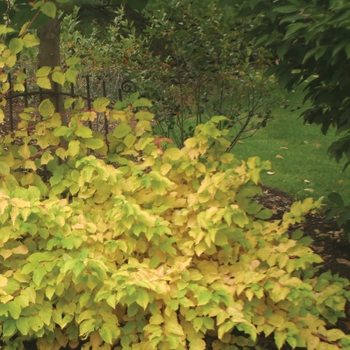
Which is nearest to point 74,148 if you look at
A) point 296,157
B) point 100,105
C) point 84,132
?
point 84,132

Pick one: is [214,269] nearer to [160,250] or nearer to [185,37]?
[160,250]

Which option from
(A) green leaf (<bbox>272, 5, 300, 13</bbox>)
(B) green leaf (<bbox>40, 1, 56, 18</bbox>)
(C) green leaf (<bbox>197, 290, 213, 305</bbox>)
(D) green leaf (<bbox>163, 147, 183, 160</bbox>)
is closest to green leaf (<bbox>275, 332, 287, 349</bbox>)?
(C) green leaf (<bbox>197, 290, 213, 305</bbox>)

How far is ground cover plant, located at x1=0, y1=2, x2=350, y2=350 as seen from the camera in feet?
8.89

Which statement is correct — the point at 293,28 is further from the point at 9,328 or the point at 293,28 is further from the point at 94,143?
the point at 9,328

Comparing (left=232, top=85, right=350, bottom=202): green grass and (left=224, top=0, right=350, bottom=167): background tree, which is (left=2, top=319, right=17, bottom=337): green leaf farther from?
(left=232, top=85, right=350, bottom=202): green grass

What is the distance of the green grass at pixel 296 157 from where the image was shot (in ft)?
20.5

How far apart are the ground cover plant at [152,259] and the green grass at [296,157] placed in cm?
209

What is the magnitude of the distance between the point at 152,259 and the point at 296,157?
202 inches

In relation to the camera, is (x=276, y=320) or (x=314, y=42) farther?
(x=314, y=42)

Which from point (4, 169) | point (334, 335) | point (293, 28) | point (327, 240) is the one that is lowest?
point (327, 240)

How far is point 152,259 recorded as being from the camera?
297 centimetres

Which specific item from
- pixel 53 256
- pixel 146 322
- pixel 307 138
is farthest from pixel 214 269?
pixel 307 138

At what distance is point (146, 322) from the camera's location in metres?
2.93

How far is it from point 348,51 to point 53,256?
174cm
